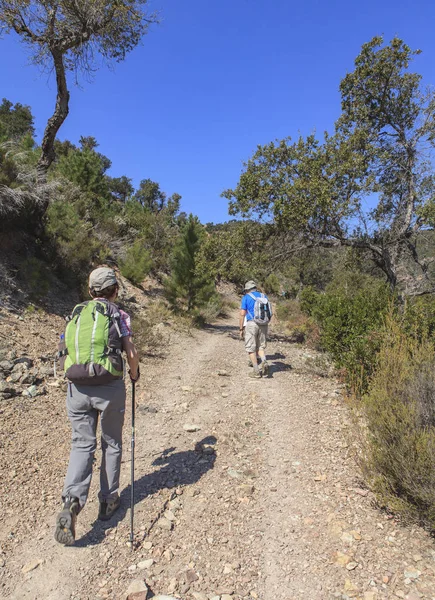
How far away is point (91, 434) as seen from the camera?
9.55 feet

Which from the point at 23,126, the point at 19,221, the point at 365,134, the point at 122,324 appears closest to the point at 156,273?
the point at 19,221

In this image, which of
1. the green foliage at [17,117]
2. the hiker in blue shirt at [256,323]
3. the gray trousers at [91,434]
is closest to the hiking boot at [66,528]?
the gray trousers at [91,434]

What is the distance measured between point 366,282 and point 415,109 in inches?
546

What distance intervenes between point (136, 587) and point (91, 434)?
1091mm

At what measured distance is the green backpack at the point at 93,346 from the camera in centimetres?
276

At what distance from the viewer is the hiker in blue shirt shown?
7160 millimetres

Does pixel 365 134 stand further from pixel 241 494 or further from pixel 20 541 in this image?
pixel 20 541

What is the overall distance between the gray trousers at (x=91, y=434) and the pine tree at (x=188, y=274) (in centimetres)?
1089

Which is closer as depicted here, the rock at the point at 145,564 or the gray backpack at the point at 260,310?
the rock at the point at 145,564

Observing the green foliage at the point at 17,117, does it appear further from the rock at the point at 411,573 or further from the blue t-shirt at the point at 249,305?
the rock at the point at 411,573

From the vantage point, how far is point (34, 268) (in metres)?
8.35

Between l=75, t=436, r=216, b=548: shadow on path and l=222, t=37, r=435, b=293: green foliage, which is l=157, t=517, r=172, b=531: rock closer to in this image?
l=75, t=436, r=216, b=548: shadow on path

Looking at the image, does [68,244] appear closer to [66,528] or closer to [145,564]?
[66,528]

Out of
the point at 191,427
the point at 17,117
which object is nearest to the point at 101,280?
the point at 191,427
